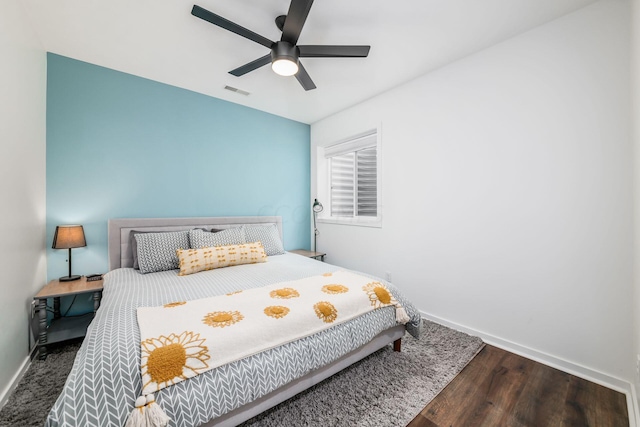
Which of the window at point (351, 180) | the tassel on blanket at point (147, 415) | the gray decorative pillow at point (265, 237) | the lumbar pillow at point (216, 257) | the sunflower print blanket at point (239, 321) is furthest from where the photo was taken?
the window at point (351, 180)

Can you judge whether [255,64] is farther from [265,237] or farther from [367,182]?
[367,182]

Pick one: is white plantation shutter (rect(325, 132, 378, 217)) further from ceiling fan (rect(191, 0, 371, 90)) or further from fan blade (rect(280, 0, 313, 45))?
fan blade (rect(280, 0, 313, 45))

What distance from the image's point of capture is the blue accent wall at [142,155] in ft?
7.86

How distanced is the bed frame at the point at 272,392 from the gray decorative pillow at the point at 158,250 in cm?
27

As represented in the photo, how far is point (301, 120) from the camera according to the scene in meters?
4.03

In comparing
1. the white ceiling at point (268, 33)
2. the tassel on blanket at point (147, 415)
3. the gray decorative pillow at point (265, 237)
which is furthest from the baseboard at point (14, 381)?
the white ceiling at point (268, 33)

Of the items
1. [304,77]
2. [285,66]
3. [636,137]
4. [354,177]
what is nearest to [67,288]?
[285,66]

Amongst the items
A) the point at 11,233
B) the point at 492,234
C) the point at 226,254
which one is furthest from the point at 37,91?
the point at 492,234

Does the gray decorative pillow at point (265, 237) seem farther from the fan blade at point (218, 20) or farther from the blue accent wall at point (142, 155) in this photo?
the fan blade at point (218, 20)

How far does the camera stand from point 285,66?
1.92m

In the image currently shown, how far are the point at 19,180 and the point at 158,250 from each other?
1.04m

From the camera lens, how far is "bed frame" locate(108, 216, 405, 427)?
1294 mm

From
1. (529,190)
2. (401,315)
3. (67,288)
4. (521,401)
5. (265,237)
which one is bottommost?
(521,401)

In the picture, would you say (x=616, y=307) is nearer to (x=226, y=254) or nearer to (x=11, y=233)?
(x=226, y=254)
